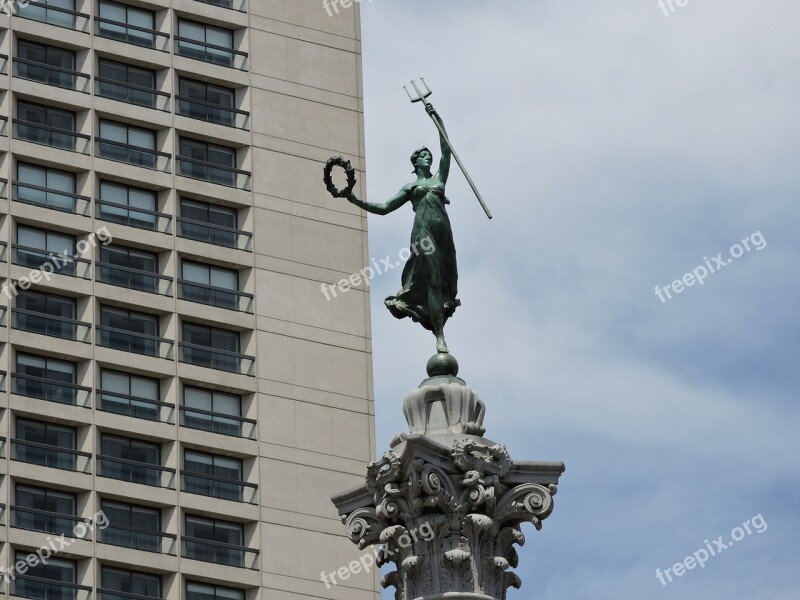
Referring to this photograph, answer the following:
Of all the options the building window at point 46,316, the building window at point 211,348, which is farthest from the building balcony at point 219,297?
the building window at point 46,316

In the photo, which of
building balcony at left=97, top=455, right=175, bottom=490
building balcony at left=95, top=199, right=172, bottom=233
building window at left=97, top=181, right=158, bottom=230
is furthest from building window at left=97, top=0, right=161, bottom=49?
building balcony at left=97, top=455, right=175, bottom=490

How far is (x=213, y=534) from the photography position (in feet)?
296

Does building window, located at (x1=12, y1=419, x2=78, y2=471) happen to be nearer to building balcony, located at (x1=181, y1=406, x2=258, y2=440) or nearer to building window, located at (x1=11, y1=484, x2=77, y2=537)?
building window, located at (x1=11, y1=484, x2=77, y2=537)

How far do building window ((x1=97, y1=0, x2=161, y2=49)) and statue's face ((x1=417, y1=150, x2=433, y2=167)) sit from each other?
62399 millimetres

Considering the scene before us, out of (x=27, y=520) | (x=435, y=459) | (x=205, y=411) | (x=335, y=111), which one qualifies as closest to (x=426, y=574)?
(x=435, y=459)

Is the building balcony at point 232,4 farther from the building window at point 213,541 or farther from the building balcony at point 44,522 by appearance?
the building balcony at point 44,522

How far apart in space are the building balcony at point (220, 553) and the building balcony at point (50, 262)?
10565 millimetres

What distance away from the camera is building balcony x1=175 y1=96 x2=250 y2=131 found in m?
98.1

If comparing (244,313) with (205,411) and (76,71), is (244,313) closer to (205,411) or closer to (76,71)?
(205,411)

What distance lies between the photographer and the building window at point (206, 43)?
99.0 meters

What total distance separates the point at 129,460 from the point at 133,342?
4.74m

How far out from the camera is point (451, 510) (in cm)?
3241

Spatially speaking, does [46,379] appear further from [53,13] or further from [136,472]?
[53,13]

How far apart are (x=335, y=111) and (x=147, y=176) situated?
9.43 meters
